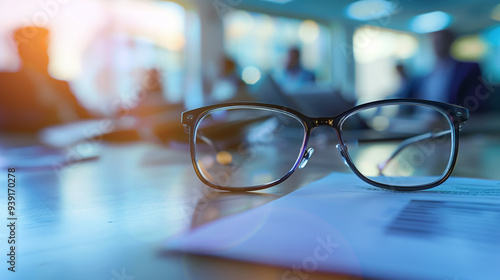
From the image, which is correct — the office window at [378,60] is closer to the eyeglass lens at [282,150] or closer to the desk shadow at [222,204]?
the eyeglass lens at [282,150]

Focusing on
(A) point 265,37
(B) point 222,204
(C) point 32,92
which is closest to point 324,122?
(B) point 222,204

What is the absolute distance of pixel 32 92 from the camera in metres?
1.11

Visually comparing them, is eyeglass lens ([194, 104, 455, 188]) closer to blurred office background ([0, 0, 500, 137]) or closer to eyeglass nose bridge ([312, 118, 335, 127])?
eyeglass nose bridge ([312, 118, 335, 127])

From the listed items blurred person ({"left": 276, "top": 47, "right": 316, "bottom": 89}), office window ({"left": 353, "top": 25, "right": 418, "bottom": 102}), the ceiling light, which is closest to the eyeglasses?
blurred person ({"left": 276, "top": 47, "right": 316, "bottom": 89})

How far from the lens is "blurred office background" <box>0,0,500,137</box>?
3.11 metres

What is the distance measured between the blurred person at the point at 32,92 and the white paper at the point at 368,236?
1.01m

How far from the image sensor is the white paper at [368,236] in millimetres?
160

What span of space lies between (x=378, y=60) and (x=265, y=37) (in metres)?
2.78

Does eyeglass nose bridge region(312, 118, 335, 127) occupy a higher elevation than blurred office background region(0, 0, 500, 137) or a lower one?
lower

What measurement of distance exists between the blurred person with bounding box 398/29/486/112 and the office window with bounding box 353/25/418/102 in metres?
4.53

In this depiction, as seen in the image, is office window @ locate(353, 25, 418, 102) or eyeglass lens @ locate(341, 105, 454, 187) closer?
eyeglass lens @ locate(341, 105, 454, 187)

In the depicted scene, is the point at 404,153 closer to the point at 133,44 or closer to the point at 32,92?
the point at 32,92

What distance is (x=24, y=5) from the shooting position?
100 centimetres

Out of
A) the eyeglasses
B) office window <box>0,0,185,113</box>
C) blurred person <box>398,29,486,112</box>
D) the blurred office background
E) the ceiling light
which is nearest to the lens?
the eyeglasses
